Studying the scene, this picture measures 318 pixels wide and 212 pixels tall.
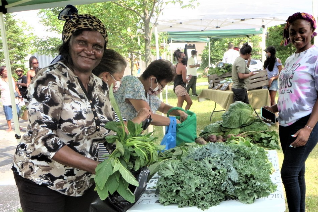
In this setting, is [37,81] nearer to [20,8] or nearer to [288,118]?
[288,118]

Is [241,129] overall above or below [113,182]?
below

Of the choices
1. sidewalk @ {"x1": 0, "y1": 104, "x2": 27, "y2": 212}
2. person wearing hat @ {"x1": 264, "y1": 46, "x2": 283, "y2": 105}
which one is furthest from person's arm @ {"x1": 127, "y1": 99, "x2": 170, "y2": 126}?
person wearing hat @ {"x1": 264, "y1": 46, "x2": 283, "y2": 105}

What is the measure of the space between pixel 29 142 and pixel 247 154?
4.06ft

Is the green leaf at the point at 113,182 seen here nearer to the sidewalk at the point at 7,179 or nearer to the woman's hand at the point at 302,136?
the woman's hand at the point at 302,136

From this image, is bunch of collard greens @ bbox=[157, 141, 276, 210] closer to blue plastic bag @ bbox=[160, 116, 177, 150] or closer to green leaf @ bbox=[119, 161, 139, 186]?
green leaf @ bbox=[119, 161, 139, 186]

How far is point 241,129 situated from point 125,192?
7.98 ft

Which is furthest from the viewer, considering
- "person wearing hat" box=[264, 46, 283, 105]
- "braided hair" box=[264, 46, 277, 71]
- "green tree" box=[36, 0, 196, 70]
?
"braided hair" box=[264, 46, 277, 71]

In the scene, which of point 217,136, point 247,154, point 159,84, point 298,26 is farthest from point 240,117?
point 247,154

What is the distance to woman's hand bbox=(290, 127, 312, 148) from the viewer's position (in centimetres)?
237

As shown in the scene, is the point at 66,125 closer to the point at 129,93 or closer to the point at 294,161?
the point at 129,93

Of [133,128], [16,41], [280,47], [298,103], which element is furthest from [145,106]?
[16,41]

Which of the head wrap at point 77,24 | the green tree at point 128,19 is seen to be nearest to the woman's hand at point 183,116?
the head wrap at point 77,24

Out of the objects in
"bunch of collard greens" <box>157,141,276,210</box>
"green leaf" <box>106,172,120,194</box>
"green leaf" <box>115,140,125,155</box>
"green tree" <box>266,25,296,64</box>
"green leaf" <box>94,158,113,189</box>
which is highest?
"green tree" <box>266,25,296,64</box>

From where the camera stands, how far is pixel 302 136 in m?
2.37
